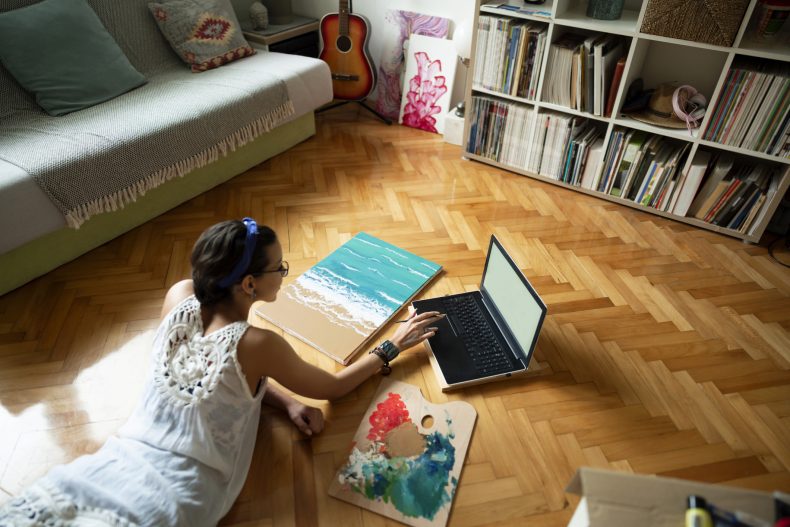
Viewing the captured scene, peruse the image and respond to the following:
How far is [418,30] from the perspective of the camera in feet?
9.93

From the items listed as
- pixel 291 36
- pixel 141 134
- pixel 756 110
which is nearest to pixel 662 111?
pixel 756 110

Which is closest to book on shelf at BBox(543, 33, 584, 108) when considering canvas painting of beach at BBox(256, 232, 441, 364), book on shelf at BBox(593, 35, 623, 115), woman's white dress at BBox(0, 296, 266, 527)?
book on shelf at BBox(593, 35, 623, 115)

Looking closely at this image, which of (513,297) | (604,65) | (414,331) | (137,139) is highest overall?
(604,65)

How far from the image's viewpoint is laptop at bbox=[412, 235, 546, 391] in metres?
1.54

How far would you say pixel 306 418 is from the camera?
4.76 ft

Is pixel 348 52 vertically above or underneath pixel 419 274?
above

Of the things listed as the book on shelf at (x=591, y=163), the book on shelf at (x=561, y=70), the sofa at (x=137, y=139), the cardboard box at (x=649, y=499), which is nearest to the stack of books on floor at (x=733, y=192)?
the book on shelf at (x=591, y=163)

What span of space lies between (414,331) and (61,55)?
75.8 inches

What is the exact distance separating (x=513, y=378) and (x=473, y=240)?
2.50 ft

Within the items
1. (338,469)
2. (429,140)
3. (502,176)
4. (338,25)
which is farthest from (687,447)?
(338,25)

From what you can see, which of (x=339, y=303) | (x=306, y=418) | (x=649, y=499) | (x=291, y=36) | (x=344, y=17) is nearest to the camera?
(x=649, y=499)

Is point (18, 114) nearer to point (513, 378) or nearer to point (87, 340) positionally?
point (87, 340)

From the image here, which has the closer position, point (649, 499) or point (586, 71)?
point (649, 499)

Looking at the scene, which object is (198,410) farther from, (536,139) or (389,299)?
(536,139)
